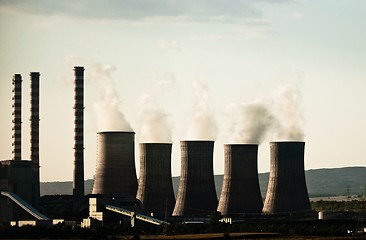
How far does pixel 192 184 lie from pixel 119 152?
6.19 meters

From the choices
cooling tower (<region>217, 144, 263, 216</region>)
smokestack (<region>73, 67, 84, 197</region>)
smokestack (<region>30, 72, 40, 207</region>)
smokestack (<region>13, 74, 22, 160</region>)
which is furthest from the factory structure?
smokestack (<region>13, 74, 22, 160</region>)

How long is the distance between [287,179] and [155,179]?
423 inches

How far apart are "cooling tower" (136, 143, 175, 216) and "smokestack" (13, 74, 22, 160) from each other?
1411cm

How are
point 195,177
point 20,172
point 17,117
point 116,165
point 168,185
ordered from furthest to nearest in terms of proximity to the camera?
point 17,117, point 20,172, point 168,185, point 116,165, point 195,177

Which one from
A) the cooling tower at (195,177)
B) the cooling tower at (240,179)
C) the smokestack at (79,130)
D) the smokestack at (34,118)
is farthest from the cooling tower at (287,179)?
the smokestack at (34,118)

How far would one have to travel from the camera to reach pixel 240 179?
8694 cm

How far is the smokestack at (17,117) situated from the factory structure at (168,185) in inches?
287

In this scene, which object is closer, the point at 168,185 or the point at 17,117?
the point at 168,185

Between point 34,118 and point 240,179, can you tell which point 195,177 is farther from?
point 34,118

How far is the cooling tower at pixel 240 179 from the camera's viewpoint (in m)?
86.9

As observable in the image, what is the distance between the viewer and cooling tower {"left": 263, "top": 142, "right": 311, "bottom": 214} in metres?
86.1

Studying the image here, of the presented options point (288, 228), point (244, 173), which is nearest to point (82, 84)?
point (244, 173)

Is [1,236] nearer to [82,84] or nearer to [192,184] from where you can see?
[192,184]

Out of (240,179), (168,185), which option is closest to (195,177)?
(240,179)
